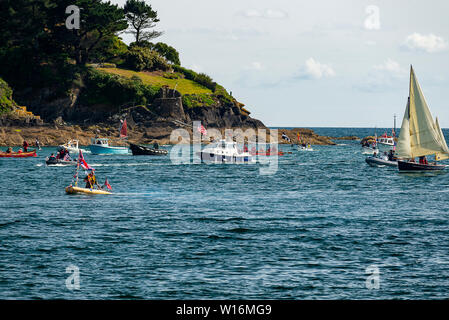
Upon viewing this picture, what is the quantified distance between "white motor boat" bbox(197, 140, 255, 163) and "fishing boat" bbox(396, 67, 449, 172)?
33.8 m

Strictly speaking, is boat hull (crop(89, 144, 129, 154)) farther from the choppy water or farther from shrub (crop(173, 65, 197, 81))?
shrub (crop(173, 65, 197, 81))

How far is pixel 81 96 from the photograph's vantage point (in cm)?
15975

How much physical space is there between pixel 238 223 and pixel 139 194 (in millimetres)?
18544

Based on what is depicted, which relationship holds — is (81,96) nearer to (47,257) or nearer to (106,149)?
(106,149)

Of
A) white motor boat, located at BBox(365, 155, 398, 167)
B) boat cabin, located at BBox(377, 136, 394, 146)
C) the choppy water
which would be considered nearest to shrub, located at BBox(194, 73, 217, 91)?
boat cabin, located at BBox(377, 136, 394, 146)

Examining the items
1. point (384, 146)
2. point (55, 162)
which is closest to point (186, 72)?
point (384, 146)

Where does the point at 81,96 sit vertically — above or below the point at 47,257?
above

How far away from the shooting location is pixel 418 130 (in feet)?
245

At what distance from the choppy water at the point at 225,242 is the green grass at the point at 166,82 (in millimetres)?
108053

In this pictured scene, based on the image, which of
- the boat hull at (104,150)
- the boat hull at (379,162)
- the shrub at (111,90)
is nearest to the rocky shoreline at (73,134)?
the shrub at (111,90)

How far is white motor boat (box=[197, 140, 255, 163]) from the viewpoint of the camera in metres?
103

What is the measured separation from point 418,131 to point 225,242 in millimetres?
49109

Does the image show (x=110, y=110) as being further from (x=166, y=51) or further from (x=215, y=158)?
(x=215, y=158)
